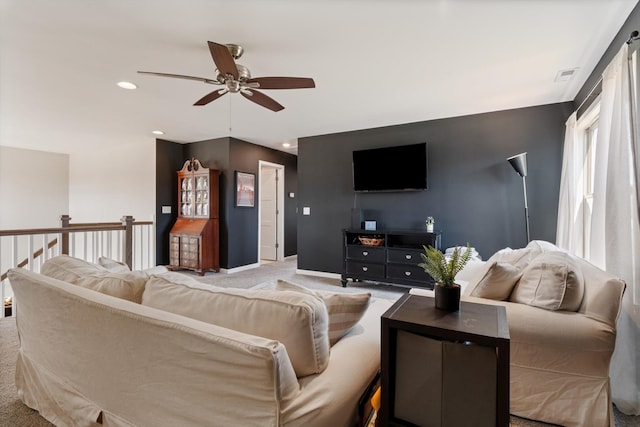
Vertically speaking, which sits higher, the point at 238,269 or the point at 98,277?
the point at 98,277

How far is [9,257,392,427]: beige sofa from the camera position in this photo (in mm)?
772

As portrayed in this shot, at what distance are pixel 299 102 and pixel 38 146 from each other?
236 inches

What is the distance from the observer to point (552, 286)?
61.5 inches

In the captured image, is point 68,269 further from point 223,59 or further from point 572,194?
point 572,194

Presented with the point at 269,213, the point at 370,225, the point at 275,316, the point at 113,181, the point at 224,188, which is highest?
the point at 113,181

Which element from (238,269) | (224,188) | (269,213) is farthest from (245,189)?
(238,269)

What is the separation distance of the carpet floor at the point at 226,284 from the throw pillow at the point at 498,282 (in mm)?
647

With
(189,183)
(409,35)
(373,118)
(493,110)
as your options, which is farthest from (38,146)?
(493,110)

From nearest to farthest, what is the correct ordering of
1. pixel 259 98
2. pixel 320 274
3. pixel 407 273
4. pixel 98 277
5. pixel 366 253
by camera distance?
pixel 98 277
pixel 259 98
pixel 407 273
pixel 366 253
pixel 320 274

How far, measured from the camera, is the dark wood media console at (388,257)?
3.78m

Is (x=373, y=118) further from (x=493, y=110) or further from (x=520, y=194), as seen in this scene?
(x=520, y=194)

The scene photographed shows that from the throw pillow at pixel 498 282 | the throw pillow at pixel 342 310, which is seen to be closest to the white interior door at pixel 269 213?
the throw pillow at pixel 498 282

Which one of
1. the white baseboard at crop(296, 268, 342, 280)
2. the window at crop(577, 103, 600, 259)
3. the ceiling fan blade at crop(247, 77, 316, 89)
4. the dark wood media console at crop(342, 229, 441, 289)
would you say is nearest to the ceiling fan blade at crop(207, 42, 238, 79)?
the ceiling fan blade at crop(247, 77, 316, 89)

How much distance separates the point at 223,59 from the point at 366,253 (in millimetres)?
2995
